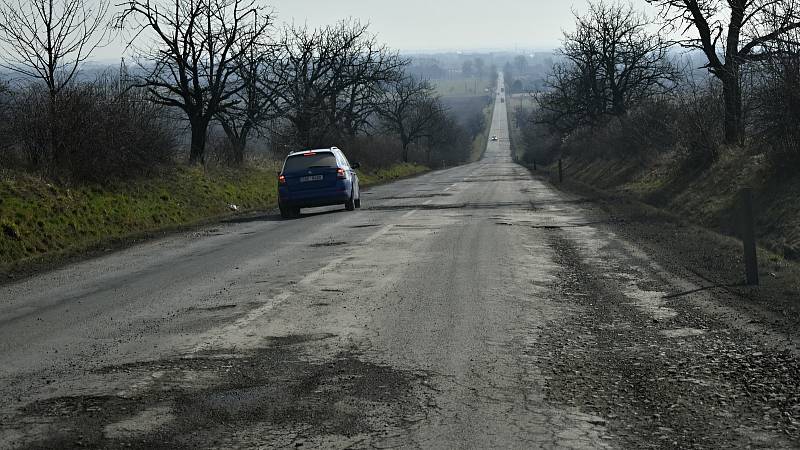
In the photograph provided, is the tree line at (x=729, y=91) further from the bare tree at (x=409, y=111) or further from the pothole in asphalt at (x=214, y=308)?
the bare tree at (x=409, y=111)

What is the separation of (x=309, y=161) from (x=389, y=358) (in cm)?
1616

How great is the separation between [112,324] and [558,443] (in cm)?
470

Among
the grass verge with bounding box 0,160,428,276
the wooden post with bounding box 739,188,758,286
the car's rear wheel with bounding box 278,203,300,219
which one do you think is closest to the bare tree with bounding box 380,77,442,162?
the grass verge with bounding box 0,160,428,276

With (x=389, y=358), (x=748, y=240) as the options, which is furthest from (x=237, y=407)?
(x=748, y=240)

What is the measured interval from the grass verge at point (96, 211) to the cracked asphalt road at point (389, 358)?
12.2 ft

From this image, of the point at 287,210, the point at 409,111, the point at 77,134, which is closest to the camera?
the point at 77,134

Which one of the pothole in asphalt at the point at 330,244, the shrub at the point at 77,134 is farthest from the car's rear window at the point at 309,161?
the pothole in asphalt at the point at 330,244

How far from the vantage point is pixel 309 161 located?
21953 millimetres

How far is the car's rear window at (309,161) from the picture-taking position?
71.2 ft

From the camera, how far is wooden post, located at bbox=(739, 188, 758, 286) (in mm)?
9484

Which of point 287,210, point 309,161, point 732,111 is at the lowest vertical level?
point 287,210

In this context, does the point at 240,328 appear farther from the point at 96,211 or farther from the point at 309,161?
the point at 309,161

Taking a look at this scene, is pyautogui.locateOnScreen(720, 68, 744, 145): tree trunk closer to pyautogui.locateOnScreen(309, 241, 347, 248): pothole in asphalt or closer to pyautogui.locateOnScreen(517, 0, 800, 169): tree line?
pyautogui.locateOnScreen(517, 0, 800, 169): tree line

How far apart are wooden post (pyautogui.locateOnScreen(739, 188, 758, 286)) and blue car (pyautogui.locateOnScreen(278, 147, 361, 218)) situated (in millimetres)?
12751
